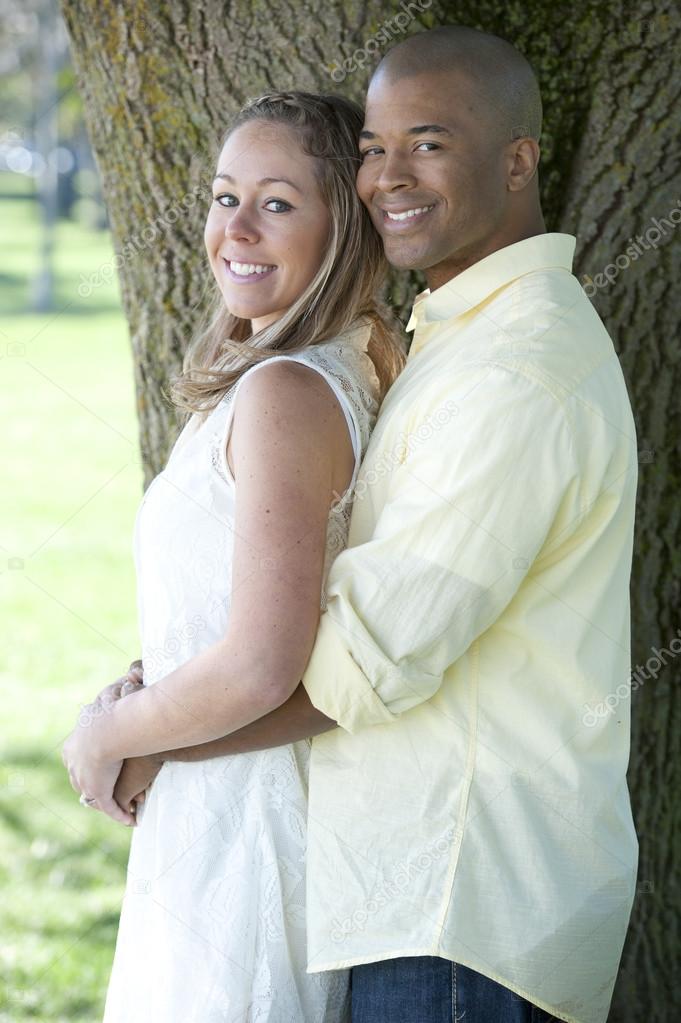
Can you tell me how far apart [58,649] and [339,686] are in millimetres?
4754

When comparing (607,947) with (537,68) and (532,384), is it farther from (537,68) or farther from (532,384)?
(537,68)

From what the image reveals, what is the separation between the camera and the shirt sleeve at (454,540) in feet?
5.70

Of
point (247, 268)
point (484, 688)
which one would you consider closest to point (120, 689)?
point (484, 688)

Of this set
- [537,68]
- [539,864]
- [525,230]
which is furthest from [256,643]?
[537,68]

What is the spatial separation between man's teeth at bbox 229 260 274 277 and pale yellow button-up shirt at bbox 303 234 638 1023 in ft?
1.32

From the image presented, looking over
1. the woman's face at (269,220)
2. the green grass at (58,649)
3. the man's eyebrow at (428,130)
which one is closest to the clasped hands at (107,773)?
the woman's face at (269,220)

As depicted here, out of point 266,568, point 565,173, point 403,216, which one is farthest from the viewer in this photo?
point 565,173

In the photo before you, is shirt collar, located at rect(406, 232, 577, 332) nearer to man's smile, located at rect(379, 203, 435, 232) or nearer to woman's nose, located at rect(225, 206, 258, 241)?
man's smile, located at rect(379, 203, 435, 232)

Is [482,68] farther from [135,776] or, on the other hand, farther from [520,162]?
[135,776]

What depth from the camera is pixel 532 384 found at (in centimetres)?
176

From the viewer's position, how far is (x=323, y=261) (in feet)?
7.14

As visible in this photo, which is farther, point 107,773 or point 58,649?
Result: point 58,649

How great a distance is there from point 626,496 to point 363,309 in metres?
0.64

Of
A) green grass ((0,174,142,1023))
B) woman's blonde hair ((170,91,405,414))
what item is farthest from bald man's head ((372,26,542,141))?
green grass ((0,174,142,1023))
